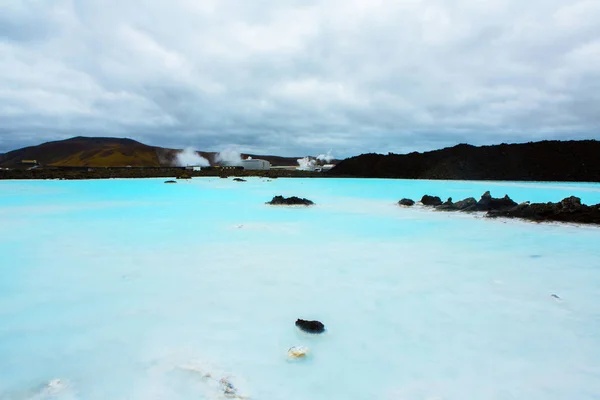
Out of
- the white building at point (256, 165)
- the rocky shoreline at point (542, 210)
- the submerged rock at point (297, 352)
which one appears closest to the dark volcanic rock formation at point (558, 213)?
the rocky shoreline at point (542, 210)

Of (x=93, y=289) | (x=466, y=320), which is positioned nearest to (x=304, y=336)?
(x=466, y=320)

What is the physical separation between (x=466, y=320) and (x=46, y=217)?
44.7 feet

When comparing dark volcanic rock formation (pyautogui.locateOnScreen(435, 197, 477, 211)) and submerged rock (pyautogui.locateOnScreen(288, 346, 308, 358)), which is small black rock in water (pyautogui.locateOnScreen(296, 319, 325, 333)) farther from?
dark volcanic rock formation (pyautogui.locateOnScreen(435, 197, 477, 211))

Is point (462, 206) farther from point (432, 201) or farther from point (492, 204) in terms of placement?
point (432, 201)

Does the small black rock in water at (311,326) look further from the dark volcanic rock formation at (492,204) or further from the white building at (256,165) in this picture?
the white building at (256,165)

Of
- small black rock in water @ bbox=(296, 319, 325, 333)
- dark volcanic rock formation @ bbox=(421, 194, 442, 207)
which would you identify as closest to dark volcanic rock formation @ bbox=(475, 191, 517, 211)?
dark volcanic rock formation @ bbox=(421, 194, 442, 207)

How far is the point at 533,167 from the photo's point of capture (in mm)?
49156

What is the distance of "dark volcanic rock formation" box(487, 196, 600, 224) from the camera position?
37.0ft

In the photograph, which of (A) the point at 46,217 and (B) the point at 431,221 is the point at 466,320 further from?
(A) the point at 46,217

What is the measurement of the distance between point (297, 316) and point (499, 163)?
54.7 metres

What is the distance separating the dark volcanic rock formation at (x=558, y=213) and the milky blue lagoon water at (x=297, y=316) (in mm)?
3253

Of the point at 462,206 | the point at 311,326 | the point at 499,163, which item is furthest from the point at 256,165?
the point at 311,326

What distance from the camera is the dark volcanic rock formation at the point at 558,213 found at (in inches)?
444

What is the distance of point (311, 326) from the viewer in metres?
3.73
